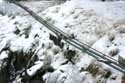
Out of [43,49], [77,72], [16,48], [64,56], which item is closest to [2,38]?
[16,48]

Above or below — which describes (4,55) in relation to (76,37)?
below

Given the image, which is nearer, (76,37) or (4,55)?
(76,37)

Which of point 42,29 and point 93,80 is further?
point 42,29

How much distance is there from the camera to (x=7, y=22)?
1052 cm

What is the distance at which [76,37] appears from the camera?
315 inches

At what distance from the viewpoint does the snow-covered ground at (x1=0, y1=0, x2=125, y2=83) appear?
6703mm

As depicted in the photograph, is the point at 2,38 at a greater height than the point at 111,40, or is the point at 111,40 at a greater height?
the point at 111,40

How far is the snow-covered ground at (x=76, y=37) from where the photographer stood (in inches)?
264

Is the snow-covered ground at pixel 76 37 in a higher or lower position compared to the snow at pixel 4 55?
higher

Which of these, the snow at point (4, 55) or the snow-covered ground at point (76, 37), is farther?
the snow at point (4, 55)

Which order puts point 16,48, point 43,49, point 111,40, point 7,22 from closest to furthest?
point 111,40 < point 43,49 < point 16,48 < point 7,22

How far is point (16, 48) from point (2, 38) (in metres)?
1.02

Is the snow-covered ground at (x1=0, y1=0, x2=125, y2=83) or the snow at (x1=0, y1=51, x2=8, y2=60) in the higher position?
the snow-covered ground at (x1=0, y1=0, x2=125, y2=83)

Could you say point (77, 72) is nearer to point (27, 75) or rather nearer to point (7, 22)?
point (27, 75)
